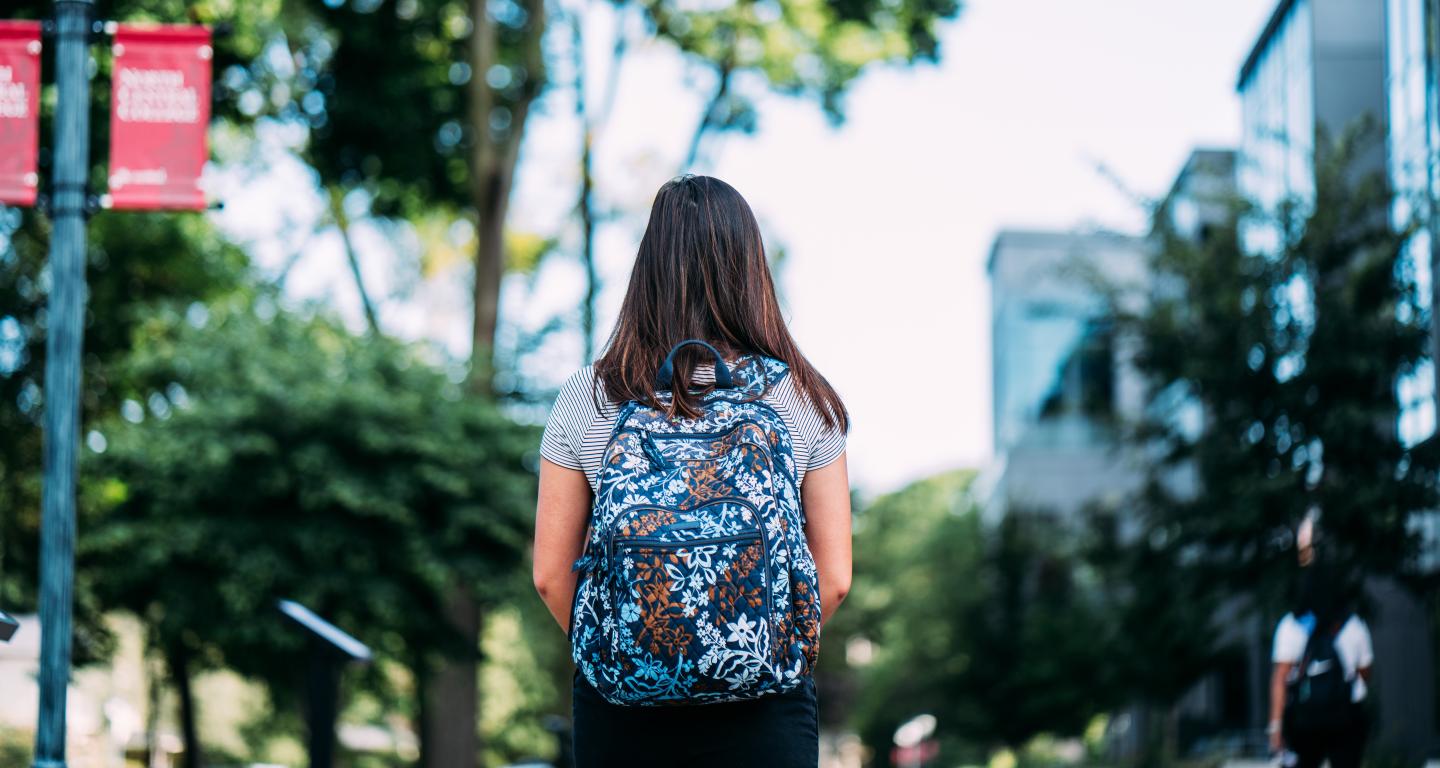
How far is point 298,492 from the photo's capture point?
16781 millimetres

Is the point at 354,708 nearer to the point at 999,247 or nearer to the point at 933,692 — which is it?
the point at 933,692

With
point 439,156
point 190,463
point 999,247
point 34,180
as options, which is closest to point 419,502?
point 190,463

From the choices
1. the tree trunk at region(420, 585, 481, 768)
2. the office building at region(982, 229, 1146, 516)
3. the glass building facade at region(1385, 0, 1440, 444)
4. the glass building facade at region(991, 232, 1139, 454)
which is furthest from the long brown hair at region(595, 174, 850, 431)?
the glass building facade at region(991, 232, 1139, 454)

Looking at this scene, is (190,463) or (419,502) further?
(419,502)

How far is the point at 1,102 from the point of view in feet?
21.7

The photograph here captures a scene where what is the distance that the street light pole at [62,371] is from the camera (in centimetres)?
549

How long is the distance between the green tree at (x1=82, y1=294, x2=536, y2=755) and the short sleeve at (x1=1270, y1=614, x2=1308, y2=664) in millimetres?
9958

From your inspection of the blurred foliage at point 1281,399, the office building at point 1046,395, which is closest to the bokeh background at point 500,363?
the blurred foliage at point 1281,399

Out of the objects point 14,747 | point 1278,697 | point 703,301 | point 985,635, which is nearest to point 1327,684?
point 1278,697

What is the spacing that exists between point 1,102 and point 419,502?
11090 millimetres

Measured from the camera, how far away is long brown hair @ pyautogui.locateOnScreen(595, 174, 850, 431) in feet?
9.85

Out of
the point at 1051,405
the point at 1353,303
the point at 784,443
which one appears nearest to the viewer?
the point at 784,443

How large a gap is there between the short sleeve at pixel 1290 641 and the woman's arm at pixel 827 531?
598 centimetres

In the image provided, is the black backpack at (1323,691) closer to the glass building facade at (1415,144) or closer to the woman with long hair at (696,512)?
the woman with long hair at (696,512)
